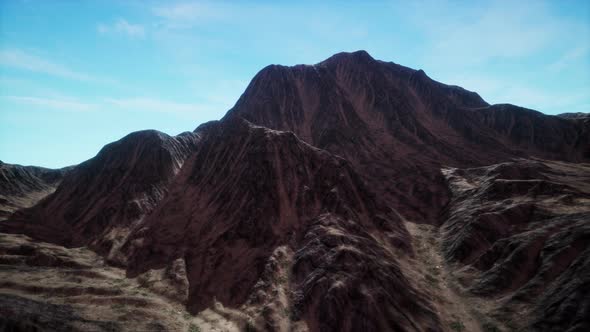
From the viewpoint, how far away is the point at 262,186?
46.0 m

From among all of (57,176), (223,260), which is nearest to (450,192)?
(223,260)

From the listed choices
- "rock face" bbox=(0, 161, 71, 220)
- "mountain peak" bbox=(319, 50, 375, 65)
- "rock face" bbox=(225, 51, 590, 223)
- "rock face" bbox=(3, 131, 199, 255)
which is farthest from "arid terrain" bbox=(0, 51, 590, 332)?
"mountain peak" bbox=(319, 50, 375, 65)

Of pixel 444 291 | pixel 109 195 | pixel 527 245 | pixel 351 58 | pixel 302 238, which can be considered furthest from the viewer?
pixel 351 58

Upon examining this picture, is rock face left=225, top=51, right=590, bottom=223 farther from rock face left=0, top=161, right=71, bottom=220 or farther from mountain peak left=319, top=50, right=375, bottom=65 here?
rock face left=0, top=161, right=71, bottom=220

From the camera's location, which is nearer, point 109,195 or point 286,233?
point 286,233

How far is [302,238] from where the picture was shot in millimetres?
39469

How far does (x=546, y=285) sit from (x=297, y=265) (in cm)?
2057

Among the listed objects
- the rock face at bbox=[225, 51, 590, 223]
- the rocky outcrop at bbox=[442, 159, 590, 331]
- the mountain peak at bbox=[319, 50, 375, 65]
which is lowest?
the rocky outcrop at bbox=[442, 159, 590, 331]

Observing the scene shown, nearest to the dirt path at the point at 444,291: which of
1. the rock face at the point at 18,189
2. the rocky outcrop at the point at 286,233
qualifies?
the rocky outcrop at the point at 286,233

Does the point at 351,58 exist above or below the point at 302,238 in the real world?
above

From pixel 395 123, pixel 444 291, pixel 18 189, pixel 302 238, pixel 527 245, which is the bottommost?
pixel 444 291

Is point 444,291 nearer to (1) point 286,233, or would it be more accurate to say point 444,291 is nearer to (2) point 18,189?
(1) point 286,233

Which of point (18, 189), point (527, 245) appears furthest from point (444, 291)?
point (18, 189)

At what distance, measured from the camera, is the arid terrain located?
29156mm
